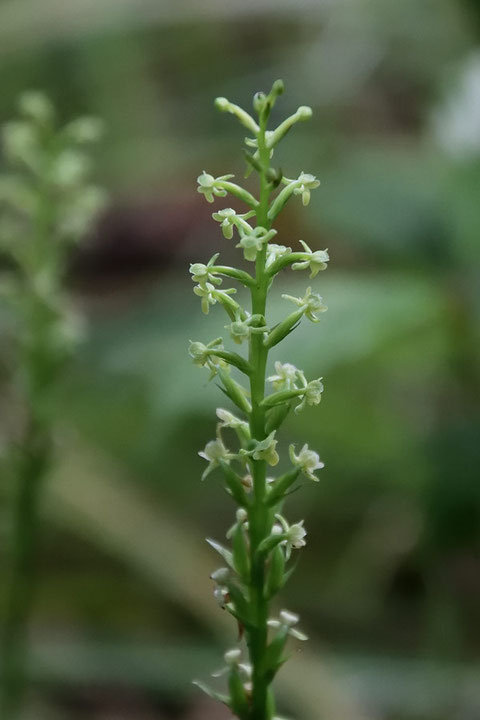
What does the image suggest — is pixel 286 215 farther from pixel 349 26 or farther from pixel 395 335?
pixel 395 335

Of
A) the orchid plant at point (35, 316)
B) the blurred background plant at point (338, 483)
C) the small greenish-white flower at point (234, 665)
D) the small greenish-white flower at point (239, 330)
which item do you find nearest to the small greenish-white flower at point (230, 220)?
the small greenish-white flower at point (239, 330)

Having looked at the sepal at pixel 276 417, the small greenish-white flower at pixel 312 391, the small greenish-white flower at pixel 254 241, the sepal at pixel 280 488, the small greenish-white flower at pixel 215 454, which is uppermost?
the small greenish-white flower at pixel 254 241

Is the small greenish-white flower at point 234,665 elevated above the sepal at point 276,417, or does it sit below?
below

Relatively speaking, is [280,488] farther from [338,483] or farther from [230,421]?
[338,483]

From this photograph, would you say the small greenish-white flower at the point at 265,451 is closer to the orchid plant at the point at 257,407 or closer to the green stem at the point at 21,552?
the orchid plant at the point at 257,407

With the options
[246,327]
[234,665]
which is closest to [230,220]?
[246,327]

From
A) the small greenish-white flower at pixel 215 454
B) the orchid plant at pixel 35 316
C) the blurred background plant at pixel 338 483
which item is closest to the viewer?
the small greenish-white flower at pixel 215 454
